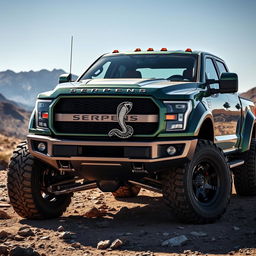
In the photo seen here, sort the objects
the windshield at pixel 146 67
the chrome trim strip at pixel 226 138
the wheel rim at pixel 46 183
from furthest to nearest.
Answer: the chrome trim strip at pixel 226 138, the windshield at pixel 146 67, the wheel rim at pixel 46 183

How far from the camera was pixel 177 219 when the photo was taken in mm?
6195

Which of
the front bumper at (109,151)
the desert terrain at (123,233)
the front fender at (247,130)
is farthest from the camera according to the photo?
the front fender at (247,130)

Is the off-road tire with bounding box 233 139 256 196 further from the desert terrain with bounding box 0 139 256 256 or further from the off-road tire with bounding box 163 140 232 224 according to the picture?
the off-road tire with bounding box 163 140 232 224

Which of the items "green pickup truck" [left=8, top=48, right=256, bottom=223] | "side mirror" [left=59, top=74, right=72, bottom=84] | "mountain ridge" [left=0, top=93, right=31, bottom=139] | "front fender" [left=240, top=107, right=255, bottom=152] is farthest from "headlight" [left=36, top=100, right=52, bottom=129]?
"mountain ridge" [left=0, top=93, right=31, bottom=139]

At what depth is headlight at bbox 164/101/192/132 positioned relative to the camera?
A: 5754 mm

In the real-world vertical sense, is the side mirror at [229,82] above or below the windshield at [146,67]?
below

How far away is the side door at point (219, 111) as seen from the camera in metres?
6.94

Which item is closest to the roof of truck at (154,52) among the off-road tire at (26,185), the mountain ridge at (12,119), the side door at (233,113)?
the side door at (233,113)

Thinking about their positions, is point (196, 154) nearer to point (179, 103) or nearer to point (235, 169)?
point (179, 103)

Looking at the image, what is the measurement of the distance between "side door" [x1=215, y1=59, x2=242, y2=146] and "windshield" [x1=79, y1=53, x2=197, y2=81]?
102cm

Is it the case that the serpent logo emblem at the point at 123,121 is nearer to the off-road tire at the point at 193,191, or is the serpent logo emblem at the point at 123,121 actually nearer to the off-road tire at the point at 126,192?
A: the off-road tire at the point at 193,191

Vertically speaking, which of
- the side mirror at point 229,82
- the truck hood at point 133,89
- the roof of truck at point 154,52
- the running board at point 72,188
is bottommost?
the running board at point 72,188

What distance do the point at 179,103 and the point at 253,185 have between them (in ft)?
11.8

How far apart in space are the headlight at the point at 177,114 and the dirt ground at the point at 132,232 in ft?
3.51
